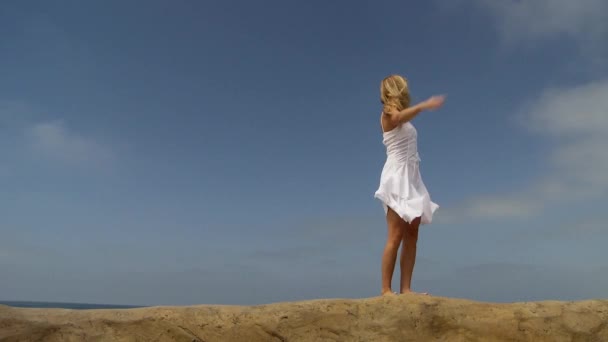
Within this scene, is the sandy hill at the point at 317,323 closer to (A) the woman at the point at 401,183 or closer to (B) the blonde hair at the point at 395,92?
(A) the woman at the point at 401,183

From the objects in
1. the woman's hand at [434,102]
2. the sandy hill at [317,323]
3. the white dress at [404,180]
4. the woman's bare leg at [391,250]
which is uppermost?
the woman's hand at [434,102]

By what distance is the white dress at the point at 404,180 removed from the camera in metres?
5.36

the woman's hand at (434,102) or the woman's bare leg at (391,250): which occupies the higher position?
the woman's hand at (434,102)

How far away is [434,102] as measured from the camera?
17.3ft

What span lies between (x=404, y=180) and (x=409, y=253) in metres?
0.74

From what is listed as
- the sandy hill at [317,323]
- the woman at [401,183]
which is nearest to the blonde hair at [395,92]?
the woman at [401,183]

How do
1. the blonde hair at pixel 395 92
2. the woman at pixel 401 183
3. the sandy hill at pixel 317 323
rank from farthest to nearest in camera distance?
the blonde hair at pixel 395 92 < the woman at pixel 401 183 < the sandy hill at pixel 317 323

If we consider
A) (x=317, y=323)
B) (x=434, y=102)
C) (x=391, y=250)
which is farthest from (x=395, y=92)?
(x=317, y=323)

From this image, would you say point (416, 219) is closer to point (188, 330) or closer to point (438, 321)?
point (438, 321)

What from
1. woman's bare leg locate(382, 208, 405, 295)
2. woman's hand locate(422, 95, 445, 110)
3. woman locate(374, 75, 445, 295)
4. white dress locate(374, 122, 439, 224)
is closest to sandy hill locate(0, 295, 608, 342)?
woman's bare leg locate(382, 208, 405, 295)

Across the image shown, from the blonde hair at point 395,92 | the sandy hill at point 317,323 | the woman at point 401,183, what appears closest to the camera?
the sandy hill at point 317,323

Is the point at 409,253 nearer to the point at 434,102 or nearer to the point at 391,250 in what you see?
the point at 391,250

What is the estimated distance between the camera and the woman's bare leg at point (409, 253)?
17.9 ft

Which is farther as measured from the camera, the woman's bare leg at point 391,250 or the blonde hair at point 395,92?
the blonde hair at point 395,92
